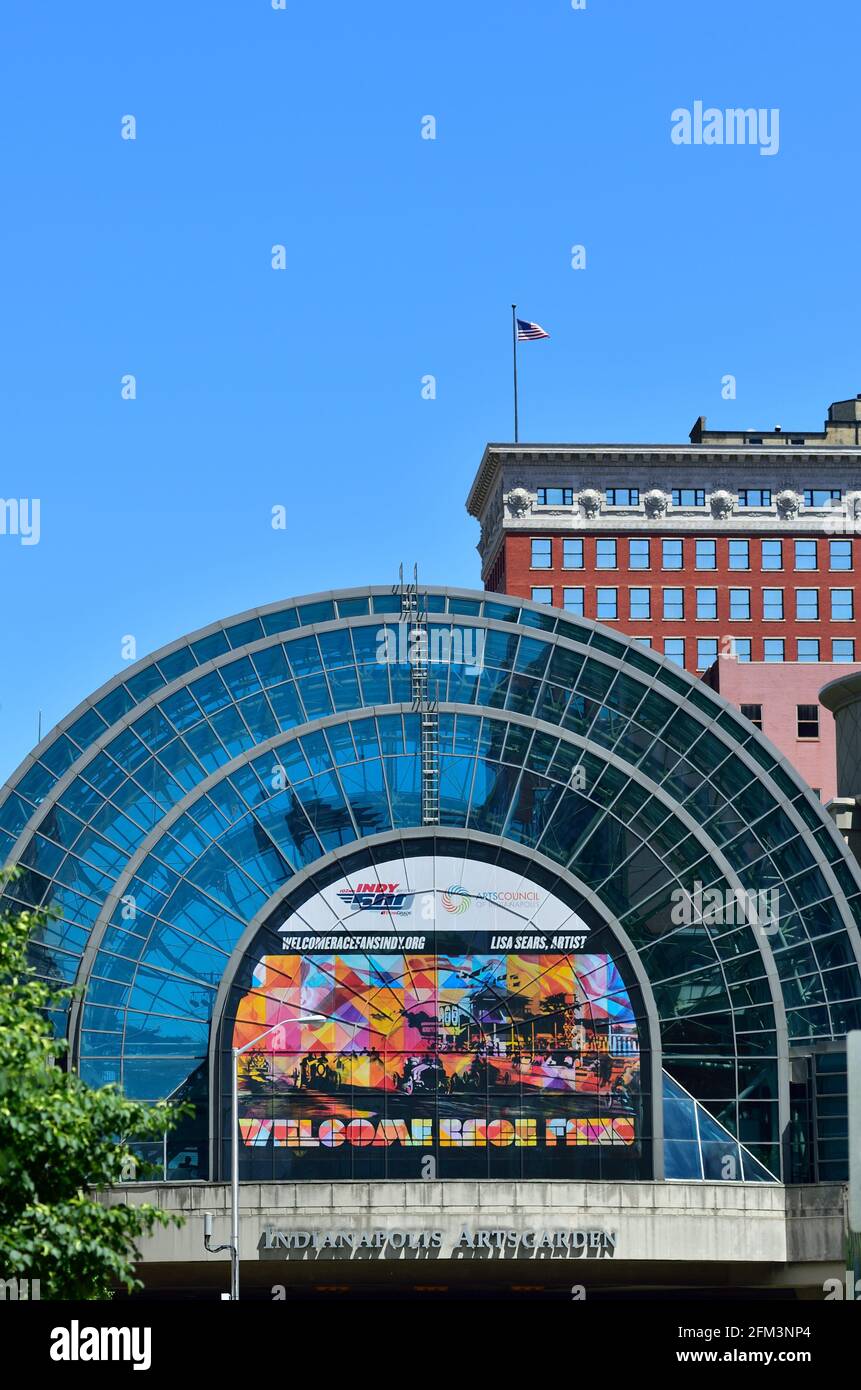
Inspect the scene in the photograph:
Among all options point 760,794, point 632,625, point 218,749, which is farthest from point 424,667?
point 632,625

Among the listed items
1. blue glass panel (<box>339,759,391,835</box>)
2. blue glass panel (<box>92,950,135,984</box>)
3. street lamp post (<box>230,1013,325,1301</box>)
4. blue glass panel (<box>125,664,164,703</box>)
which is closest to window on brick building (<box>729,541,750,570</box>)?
blue glass panel (<box>125,664,164,703</box>)

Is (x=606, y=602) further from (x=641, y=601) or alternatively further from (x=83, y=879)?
(x=83, y=879)

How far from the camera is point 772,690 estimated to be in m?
110

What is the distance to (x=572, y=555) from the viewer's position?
139625 millimetres

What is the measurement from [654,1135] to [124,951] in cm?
1684

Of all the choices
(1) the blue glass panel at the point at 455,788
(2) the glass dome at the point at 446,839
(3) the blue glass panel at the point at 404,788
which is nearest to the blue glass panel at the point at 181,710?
(2) the glass dome at the point at 446,839

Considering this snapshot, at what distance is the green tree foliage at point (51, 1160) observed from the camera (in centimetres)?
2620

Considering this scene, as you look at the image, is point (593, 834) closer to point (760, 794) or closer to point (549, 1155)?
point (760, 794)

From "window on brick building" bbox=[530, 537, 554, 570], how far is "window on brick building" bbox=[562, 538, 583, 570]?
937mm

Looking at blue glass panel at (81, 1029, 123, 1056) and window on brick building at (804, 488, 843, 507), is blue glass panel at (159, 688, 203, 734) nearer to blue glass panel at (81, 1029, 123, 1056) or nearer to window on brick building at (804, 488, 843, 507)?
blue glass panel at (81, 1029, 123, 1056)

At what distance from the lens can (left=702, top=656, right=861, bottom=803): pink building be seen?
10938 centimetres

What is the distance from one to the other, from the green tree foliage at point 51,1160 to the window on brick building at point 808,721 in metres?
85.4

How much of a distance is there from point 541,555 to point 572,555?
7.18 feet

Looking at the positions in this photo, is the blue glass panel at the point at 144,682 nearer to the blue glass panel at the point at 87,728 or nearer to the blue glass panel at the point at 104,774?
the blue glass panel at the point at 87,728
